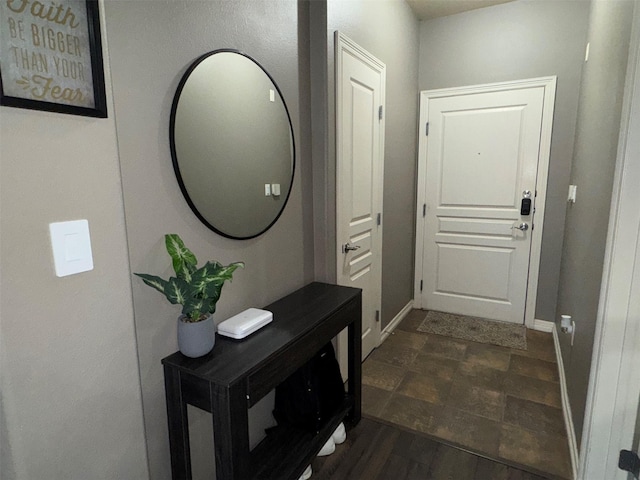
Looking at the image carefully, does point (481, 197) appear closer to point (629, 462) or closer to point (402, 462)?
point (629, 462)

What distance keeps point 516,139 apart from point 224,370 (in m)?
3.02

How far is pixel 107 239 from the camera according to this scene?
104cm

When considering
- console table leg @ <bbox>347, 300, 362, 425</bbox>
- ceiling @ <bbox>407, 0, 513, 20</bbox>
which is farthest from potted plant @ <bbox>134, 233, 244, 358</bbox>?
ceiling @ <bbox>407, 0, 513, 20</bbox>

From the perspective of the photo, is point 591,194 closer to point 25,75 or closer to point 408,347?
point 408,347

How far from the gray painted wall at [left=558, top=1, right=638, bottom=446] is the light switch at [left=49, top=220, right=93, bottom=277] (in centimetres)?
184

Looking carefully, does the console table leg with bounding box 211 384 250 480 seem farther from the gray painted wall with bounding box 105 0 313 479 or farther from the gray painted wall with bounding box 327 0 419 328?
the gray painted wall with bounding box 327 0 419 328

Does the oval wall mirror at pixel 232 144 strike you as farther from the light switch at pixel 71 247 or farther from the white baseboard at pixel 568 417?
the white baseboard at pixel 568 417

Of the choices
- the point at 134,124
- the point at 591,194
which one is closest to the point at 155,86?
the point at 134,124

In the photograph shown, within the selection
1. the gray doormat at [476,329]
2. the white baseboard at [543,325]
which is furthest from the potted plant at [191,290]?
the white baseboard at [543,325]

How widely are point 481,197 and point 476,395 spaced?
5.73 feet

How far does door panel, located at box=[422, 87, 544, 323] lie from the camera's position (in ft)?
10.0

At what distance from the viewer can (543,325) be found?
3.18m

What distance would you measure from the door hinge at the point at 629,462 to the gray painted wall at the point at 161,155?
1.51 m

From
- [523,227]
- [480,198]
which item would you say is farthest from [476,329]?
[480,198]
